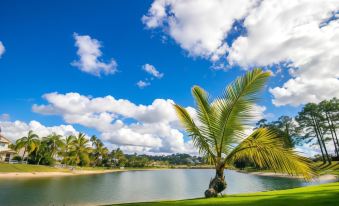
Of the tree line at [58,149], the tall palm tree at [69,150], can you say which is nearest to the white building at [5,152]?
the tree line at [58,149]

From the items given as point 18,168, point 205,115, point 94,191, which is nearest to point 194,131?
point 205,115

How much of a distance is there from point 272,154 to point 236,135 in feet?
3.44

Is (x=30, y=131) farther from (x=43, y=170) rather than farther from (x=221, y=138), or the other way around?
(x=221, y=138)

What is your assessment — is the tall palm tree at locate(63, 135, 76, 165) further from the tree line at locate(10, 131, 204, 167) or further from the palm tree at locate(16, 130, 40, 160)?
the palm tree at locate(16, 130, 40, 160)

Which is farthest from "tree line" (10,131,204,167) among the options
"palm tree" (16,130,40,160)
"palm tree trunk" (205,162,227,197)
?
"palm tree trunk" (205,162,227,197)

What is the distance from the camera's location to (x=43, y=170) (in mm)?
50094

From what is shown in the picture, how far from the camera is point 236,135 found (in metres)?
6.84

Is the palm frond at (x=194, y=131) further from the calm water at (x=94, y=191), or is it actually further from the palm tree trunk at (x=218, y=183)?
the calm water at (x=94, y=191)

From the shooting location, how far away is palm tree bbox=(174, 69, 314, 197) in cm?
609

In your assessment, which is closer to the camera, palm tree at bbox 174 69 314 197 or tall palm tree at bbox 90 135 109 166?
palm tree at bbox 174 69 314 197

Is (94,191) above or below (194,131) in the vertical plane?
below

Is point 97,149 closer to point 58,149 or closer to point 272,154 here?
point 58,149

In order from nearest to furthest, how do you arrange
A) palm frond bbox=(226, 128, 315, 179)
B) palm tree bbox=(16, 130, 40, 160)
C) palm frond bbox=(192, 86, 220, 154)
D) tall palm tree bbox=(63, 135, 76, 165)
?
palm frond bbox=(226, 128, 315, 179) < palm frond bbox=(192, 86, 220, 154) < palm tree bbox=(16, 130, 40, 160) < tall palm tree bbox=(63, 135, 76, 165)

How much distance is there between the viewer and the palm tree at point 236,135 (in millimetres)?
6090
